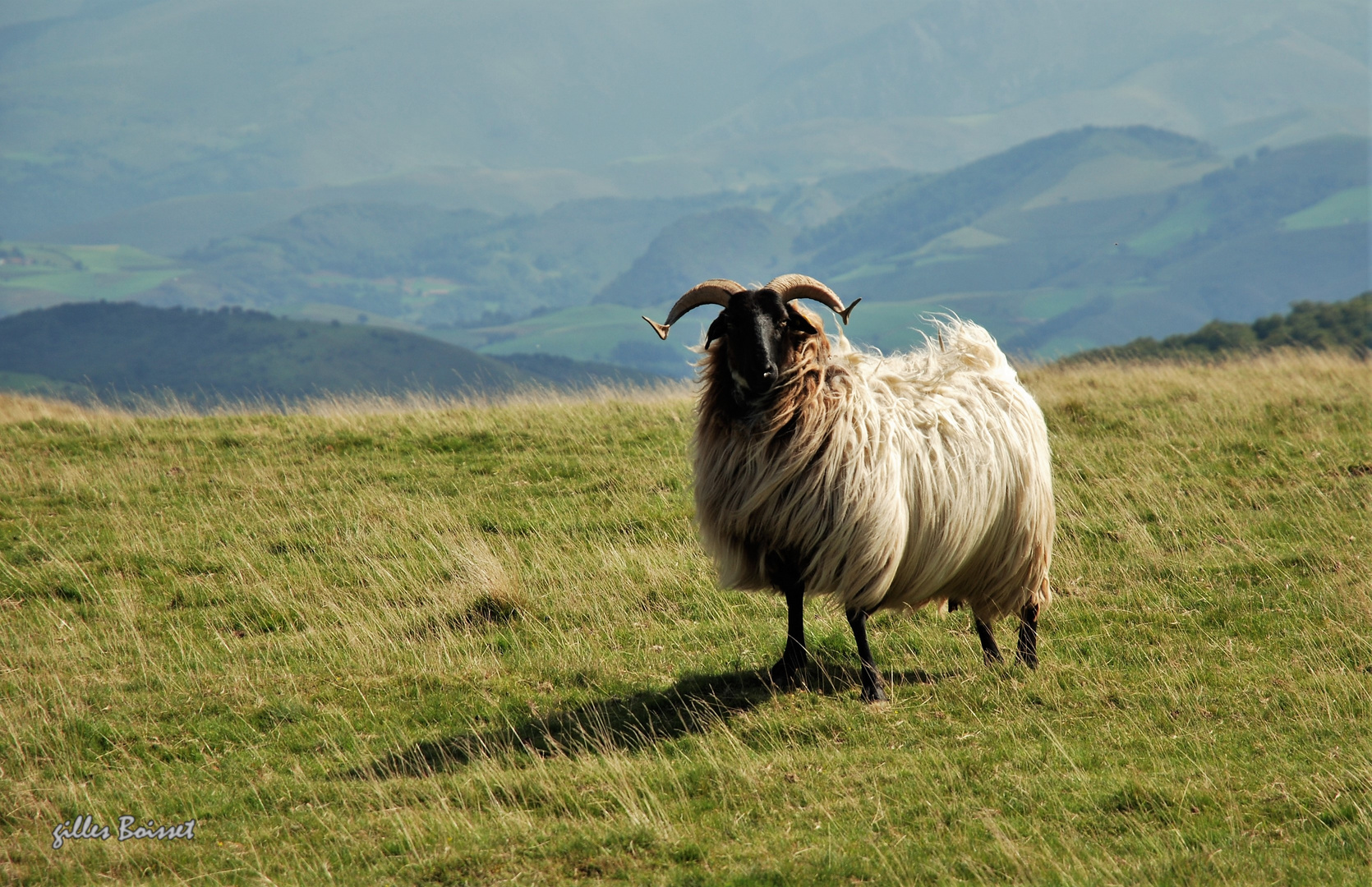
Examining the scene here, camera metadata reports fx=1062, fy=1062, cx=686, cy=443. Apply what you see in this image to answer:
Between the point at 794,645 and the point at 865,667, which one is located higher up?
the point at 794,645

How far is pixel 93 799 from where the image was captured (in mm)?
6535

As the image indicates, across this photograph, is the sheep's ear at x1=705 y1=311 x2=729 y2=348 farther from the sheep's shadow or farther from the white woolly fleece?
the sheep's shadow

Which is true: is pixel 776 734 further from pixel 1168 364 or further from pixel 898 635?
pixel 1168 364

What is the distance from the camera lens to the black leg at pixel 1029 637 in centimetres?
855

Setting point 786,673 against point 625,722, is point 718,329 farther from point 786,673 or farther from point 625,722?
point 625,722

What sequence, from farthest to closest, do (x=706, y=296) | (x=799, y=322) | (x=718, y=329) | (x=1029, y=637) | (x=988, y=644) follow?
(x=988, y=644), (x=1029, y=637), (x=706, y=296), (x=799, y=322), (x=718, y=329)

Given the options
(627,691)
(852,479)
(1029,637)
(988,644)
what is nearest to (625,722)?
Result: (627,691)

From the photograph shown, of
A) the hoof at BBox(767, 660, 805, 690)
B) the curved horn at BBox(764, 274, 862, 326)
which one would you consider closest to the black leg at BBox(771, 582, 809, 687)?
the hoof at BBox(767, 660, 805, 690)

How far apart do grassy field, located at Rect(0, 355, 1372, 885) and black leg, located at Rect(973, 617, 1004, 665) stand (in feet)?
0.37

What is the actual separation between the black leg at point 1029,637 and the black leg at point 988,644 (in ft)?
0.55

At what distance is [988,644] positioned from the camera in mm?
8766
